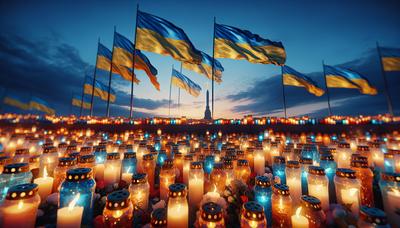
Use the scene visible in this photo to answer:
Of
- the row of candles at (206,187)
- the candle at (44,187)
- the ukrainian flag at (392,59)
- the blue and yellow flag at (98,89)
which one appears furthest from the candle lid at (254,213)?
the blue and yellow flag at (98,89)

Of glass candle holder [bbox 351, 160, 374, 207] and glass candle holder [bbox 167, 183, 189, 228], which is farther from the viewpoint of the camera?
glass candle holder [bbox 351, 160, 374, 207]

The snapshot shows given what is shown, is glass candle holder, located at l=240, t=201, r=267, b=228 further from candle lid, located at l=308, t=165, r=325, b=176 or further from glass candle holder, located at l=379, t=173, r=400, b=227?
glass candle holder, located at l=379, t=173, r=400, b=227

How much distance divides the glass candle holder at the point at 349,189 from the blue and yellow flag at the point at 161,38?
11054 millimetres

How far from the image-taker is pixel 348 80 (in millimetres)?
16281

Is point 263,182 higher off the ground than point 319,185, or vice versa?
point 263,182

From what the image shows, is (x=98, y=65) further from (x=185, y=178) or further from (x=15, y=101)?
(x=15, y=101)

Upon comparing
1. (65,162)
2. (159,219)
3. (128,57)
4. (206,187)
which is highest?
(128,57)

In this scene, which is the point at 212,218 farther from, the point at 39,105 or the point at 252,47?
the point at 39,105

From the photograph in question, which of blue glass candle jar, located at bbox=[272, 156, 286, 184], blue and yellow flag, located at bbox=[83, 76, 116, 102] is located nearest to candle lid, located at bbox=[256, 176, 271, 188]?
blue glass candle jar, located at bbox=[272, 156, 286, 184]

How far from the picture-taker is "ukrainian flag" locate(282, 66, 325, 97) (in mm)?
16250

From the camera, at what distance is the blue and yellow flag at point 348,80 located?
52.7 ft

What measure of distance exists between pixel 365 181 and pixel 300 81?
15595 millimetres

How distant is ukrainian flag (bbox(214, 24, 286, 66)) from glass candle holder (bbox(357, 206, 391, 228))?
A: 13.1m

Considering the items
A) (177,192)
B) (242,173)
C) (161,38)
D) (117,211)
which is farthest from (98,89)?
(177,192)
